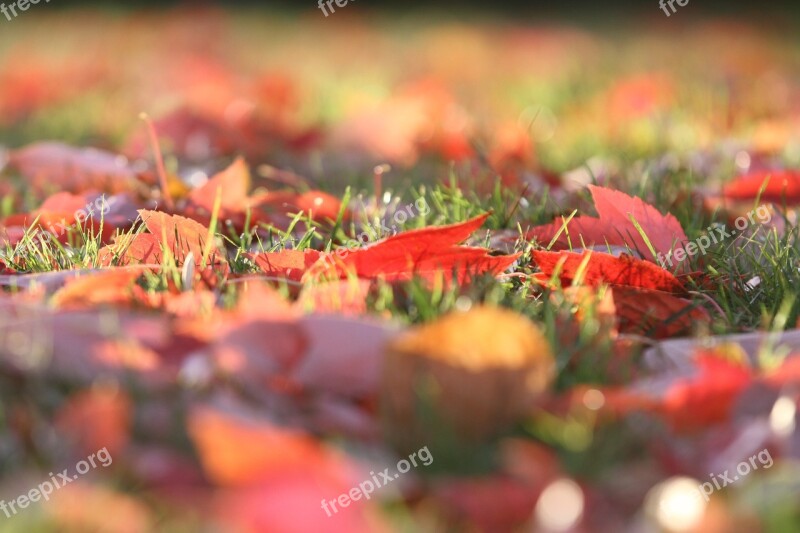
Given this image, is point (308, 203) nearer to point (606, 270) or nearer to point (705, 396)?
point (606, 270)

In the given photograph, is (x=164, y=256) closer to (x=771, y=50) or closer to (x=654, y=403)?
(x=654, y=403)

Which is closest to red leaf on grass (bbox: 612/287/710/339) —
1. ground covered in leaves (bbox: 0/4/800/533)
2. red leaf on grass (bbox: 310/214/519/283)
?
ground covered in leaves (bbox: 0/4/800/533)

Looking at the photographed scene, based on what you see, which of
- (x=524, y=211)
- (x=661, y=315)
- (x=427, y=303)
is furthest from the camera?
(x=524, y=211)

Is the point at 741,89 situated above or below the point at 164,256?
below

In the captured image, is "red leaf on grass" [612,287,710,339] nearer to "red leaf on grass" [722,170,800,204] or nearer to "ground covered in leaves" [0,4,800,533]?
"ground covered in leaves" [0,4,800,533]

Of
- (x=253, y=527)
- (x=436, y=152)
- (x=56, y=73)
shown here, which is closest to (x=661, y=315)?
(x=253, y=527)

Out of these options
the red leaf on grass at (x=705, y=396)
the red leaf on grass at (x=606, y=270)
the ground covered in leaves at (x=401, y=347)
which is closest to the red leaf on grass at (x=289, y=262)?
the ground covered in leaves at (x=401, y=347)

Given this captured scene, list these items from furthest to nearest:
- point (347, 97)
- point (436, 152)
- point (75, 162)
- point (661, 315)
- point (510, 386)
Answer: point (347, 97)
point (436, 152)
point (75, 162)
point (661, 315)
point (510, 386)
